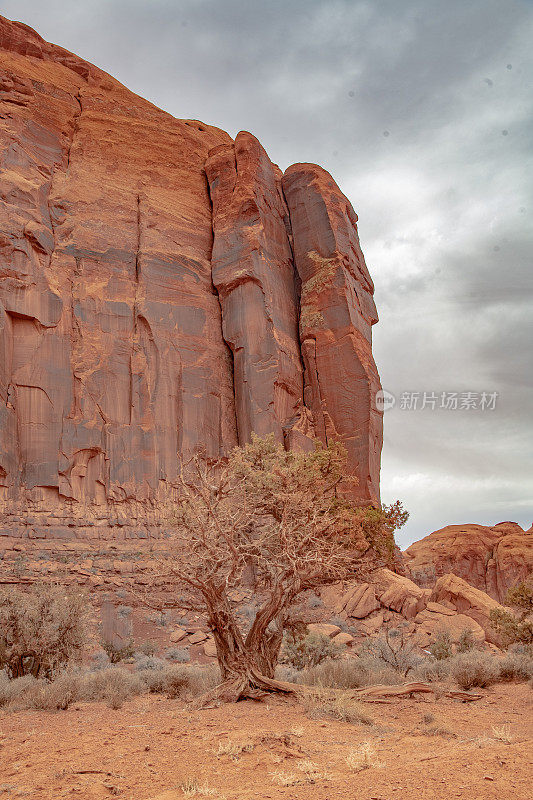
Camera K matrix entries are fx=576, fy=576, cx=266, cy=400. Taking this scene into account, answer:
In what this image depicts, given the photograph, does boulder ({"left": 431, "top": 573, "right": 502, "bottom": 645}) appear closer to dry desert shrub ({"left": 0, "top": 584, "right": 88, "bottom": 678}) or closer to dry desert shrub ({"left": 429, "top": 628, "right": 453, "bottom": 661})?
Answer: dry desert shrub ({"left": 429, "top": 628, "right": 453, "bottom": 661})

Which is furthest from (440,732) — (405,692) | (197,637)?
(197,637)

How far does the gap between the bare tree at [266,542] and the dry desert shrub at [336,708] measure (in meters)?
0.90

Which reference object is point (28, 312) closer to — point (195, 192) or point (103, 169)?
point (103, 169)

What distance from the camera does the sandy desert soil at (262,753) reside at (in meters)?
5.09

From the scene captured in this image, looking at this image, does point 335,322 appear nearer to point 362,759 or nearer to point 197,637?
point 197,637

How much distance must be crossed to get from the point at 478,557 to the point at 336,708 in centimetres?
5086

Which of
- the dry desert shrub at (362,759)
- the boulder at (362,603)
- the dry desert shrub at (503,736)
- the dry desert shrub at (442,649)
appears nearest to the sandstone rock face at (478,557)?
the boulder at (362,603)

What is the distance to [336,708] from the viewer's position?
913cm

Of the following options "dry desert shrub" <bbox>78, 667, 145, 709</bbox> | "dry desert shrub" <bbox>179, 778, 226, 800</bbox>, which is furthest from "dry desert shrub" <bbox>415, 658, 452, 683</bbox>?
"dry desert shrub" <bbox>179, 778, 226, 800</bbox>

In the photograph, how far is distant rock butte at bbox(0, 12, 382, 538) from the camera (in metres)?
28.6

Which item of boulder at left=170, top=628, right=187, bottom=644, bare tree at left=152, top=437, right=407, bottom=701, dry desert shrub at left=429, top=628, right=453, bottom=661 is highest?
bare tree at left=152, top=437, right=407, bottom=701

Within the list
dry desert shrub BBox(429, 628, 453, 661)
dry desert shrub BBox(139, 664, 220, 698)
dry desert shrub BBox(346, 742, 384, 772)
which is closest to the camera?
dry desert shrub BBox(346, 742, 384, 772)

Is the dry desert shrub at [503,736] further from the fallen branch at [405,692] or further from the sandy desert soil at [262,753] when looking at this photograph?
the fallen branch at [405,692]

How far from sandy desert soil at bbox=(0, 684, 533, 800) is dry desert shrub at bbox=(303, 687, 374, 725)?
0.22 m
